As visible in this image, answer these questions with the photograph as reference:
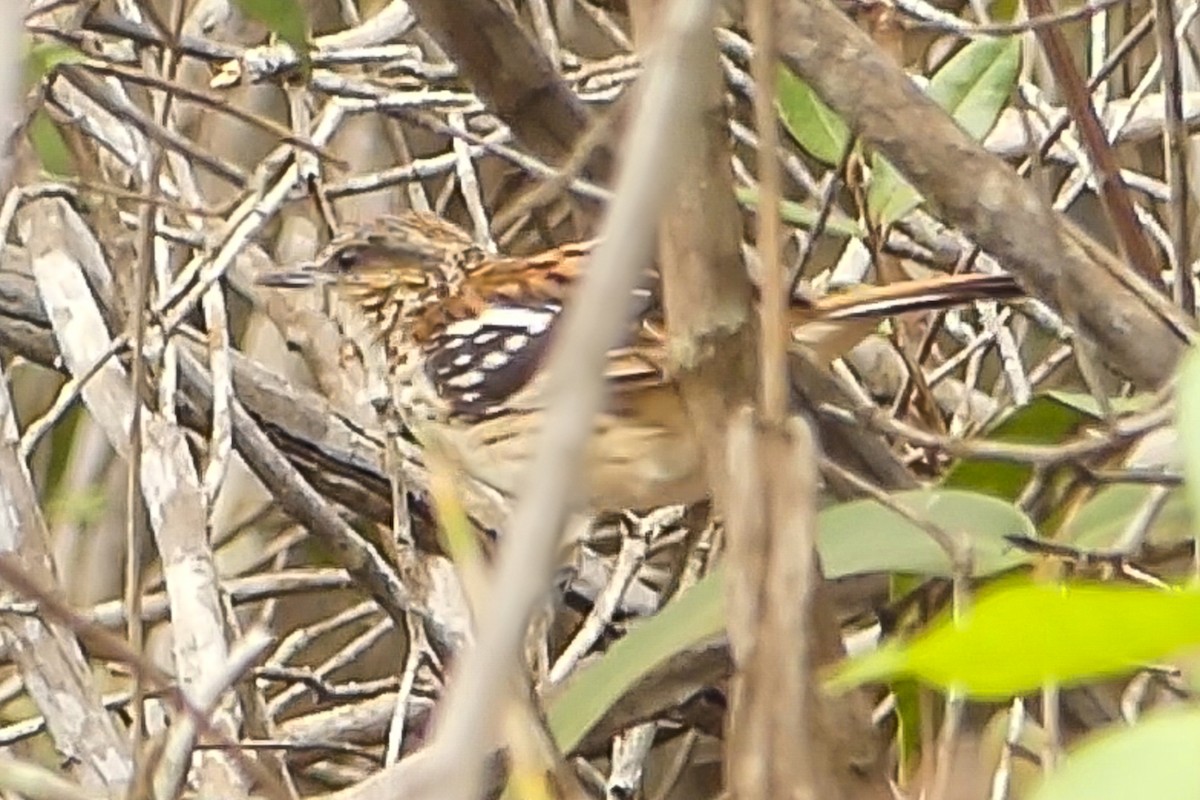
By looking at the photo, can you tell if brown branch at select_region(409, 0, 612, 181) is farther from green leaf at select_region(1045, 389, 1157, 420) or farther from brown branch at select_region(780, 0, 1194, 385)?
green leaf at select_region(1045, 389, 1157, 420)

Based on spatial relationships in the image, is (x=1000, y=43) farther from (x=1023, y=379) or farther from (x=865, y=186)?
(x=1023, y=379)

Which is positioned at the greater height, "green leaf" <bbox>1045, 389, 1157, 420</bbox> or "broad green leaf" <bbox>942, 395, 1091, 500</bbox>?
"green leaf" <bbox>1045, 389, 1157, 420</bbox>

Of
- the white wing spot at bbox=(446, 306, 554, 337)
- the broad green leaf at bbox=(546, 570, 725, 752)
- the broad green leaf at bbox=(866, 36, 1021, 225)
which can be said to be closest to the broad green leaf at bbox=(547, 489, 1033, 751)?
the broad green leaf at bbox=(546, 570, 725, 752)

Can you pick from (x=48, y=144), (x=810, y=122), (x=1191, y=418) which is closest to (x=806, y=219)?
(x=810, y=122)

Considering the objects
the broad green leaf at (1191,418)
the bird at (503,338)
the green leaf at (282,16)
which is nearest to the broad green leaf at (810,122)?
the bird at (503,338)

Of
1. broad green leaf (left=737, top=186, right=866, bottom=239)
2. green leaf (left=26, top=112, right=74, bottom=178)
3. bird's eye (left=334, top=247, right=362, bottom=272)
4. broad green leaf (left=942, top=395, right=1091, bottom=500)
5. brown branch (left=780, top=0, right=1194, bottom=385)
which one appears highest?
brown branch (left=780, top=0, right=1194, bottom=385)

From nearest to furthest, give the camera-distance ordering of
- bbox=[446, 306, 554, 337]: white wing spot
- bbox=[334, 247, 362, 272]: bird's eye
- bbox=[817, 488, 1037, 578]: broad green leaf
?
1. bbox=[817, 488, 1037, 578]: broad green leaf
2. bbox=[446, 306, 554, 337]: white wing spot
3. bbox=[334, 247, 362, 272]: bird's eye
